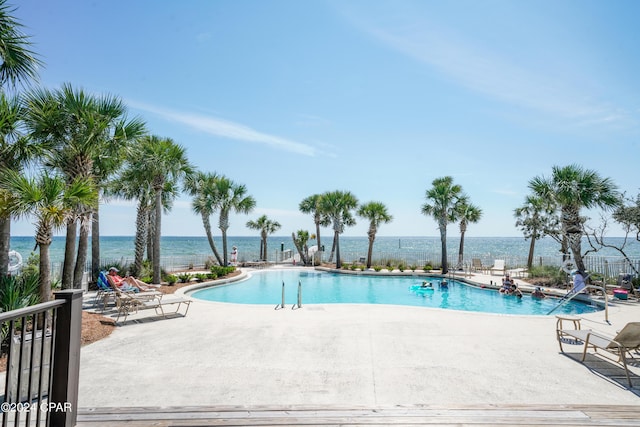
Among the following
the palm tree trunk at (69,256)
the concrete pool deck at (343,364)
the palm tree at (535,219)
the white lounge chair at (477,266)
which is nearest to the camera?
the concrete pool deck at (343,364)

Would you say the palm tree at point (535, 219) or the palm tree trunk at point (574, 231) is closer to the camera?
the palm tree trunk at point (574, 231)

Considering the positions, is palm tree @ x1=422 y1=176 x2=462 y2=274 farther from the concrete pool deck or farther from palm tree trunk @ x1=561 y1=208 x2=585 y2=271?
the concrete pool deck

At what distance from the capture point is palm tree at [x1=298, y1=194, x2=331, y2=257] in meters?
28.9

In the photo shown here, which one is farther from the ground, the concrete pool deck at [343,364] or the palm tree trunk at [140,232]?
the palm tree trunk at [140,232]

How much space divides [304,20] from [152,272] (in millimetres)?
11839

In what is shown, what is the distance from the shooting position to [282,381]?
4.41 metres

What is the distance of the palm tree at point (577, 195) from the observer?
14789 mm

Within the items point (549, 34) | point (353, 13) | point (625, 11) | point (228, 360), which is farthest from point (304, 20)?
point (228, 360)

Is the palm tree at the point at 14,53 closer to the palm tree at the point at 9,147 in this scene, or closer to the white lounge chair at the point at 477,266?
the palm tree at the point at 9,147

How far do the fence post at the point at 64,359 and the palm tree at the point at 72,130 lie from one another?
5.81 meters

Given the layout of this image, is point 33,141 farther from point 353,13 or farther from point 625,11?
point 625,11

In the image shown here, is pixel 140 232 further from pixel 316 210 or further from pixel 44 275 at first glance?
pixel 316 210

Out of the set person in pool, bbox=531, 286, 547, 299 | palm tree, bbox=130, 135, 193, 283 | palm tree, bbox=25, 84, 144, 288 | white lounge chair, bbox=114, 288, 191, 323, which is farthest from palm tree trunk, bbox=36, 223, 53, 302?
person in pool, bbox=531, 286, 547, 299

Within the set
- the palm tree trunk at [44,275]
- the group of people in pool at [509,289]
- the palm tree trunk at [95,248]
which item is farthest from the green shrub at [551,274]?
the palm tree trunk at [95,248]
